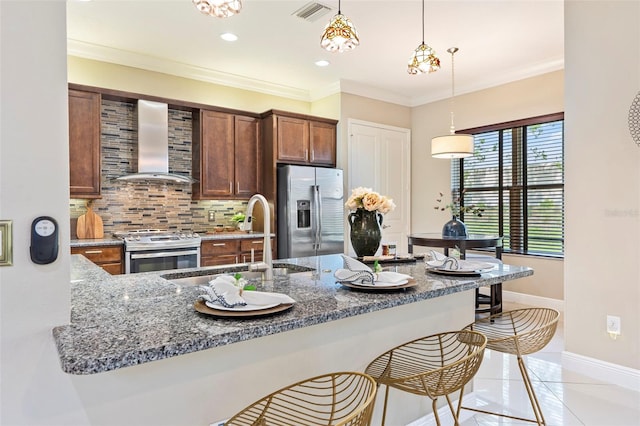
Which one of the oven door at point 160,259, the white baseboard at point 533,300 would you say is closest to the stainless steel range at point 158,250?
the oven door at point 160,259

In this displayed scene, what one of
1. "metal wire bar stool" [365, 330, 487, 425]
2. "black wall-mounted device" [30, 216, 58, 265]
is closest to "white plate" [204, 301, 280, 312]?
"black wall-mounted device" [30, 216, 58, 265]

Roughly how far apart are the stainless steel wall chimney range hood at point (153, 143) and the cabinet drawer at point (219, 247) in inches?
31.7

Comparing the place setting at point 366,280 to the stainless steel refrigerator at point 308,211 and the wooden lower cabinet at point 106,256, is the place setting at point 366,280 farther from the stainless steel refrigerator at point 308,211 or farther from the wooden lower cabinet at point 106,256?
the stainless steel refrigerator at point 308,211

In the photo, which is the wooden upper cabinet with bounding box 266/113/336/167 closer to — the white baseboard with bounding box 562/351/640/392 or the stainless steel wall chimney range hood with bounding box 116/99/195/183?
the stainless steel wall chimney range hood with bounding box 116/99/195/183

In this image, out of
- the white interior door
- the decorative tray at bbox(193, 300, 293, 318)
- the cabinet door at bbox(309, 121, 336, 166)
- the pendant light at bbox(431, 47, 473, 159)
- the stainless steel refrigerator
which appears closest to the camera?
the decorative tray at bbox(193, 300, 293, 318)

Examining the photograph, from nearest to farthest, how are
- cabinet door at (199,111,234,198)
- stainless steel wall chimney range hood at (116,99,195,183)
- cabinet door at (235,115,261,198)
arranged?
stainless steel wall chimney range hood at (116,99,195,183)
cabinet door at (199,111,234,198)
cabinet door at (235,115,261,198)

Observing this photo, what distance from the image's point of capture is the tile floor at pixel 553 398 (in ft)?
7.48

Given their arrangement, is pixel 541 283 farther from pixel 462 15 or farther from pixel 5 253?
pixel 5 253

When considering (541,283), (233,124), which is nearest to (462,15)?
(233,124)

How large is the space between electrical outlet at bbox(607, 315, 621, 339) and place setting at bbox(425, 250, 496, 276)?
53.8 inches

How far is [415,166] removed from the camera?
613 cm

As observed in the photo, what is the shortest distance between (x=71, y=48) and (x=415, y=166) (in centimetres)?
460

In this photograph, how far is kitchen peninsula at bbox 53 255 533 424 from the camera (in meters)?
Result: 0.96

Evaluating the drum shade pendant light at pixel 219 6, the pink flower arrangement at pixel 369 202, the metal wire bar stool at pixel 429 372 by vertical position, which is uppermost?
the drum shade pendant light at pixel 219 6
